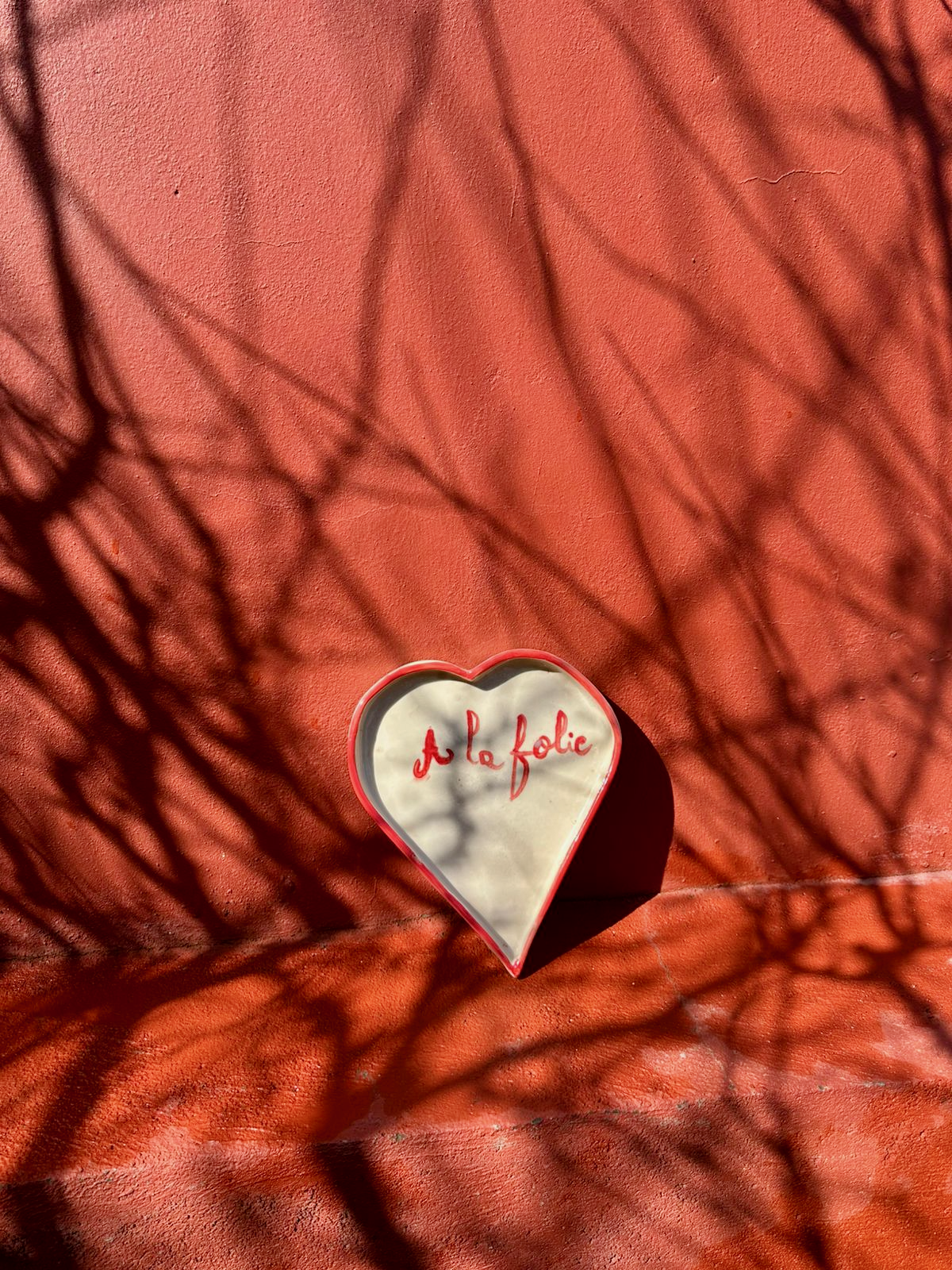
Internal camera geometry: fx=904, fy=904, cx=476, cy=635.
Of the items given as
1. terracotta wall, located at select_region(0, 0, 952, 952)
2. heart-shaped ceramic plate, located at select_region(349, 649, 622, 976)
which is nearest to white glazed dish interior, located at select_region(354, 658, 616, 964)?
heart-shaped ceramic plate, located at select_region(349, 649, 622, 976)

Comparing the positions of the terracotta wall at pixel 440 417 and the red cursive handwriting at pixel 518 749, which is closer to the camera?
the terracotta wall at pixel 440 417

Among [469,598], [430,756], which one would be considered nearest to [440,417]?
[469,598]

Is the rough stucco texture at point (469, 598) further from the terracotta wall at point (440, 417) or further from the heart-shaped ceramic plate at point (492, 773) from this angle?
the heart-shaped ceramic plate at point (492, 773)

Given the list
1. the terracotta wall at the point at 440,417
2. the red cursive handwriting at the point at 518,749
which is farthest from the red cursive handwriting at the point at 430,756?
the terracotta wall at the point at 440,417

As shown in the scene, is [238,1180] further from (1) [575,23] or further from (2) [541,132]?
(1) [575,23]

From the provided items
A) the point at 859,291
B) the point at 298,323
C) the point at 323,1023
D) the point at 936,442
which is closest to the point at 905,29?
the point at 859,291

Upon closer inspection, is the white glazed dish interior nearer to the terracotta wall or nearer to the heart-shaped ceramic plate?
the heart-shaped ceramic plate
